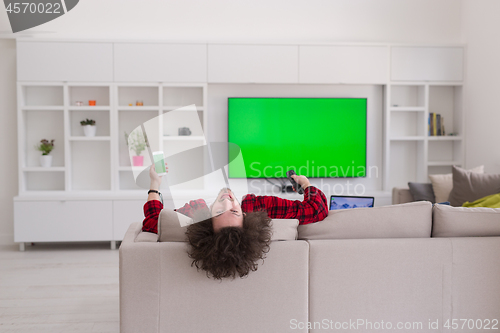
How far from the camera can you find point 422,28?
445 centimetres

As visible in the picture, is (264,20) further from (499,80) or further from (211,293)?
(211,293)

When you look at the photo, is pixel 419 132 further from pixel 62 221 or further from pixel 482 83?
pixel 62 221

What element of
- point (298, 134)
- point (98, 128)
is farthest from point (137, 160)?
point (298, 134)

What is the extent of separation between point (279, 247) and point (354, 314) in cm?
44

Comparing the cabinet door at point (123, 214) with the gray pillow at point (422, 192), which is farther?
the cabinet door at point (123, 214)

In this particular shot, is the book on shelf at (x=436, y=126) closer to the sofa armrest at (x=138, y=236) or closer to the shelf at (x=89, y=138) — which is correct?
the shelf at (x=89, y=138)

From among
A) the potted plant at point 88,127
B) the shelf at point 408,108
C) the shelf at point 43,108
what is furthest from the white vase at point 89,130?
the shelf at point 408,108

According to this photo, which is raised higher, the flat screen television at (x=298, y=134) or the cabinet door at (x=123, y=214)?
the flat screen television at (x=298, y=134)

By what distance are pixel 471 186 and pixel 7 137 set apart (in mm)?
4458

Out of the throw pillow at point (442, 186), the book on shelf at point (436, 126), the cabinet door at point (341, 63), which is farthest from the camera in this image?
the book on shelf at point (436, 126)

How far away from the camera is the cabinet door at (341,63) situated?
13.4ft

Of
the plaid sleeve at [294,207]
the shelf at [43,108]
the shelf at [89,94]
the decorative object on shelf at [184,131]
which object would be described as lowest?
the plaid sleeve at [294,207]

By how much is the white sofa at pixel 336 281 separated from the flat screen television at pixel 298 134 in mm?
2495

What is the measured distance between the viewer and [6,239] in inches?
166
